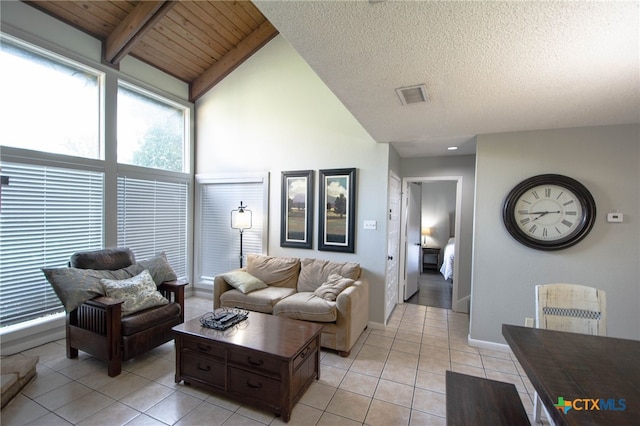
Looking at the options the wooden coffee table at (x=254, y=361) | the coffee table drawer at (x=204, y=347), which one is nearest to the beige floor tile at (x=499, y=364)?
the wooden coffee table at (x=254, y=361)

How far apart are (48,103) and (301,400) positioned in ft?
13.2

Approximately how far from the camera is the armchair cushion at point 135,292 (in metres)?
2.62

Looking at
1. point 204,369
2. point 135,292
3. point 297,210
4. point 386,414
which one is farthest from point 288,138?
point 386,414

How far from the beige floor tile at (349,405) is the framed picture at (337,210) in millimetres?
1767

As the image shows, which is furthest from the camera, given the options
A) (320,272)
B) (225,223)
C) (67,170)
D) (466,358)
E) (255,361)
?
(225,223)

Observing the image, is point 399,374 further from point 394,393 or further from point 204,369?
point 204,369

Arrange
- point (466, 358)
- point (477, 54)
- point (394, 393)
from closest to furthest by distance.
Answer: point (477, 54) → point (394, 393) → point (466, 358)

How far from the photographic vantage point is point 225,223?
4.69 metres

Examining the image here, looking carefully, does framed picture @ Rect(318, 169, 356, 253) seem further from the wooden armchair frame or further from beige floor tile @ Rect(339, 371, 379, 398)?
the wooden armchair frame

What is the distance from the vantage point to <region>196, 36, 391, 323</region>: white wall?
3619 millimetres

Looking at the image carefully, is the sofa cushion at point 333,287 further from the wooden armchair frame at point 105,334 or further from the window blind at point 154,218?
the window blind at point 154,218

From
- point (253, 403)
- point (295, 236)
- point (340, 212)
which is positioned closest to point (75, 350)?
point (253, 403)

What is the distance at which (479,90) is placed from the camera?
2.04 meters

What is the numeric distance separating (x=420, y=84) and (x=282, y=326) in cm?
222
